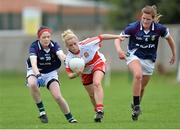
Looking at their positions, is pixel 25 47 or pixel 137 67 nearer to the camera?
pixel 137 67

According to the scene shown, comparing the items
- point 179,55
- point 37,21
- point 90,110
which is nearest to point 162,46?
point 179,55

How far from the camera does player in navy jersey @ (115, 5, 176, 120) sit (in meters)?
14.7

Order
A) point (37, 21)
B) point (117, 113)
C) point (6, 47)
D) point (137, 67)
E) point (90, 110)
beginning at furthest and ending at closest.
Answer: point (6, 47), point (37, 21), point (90, 110), point (117, 113), point (137, 67)

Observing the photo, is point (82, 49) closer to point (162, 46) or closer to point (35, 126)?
point (35, 126)

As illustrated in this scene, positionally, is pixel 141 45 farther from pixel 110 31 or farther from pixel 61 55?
pixel 110 31

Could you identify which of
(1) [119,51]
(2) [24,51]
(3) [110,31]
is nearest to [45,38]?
(1) [119,51]

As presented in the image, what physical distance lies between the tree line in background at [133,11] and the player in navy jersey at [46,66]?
76.9 feet

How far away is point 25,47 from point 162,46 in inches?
297

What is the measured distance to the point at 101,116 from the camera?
1432 cm

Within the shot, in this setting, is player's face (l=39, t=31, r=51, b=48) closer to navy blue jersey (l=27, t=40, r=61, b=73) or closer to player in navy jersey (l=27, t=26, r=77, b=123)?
player in navy jersey (l=27, t=26, r=77, b=123)

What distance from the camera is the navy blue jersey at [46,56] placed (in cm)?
1445

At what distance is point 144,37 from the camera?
14.9 meters

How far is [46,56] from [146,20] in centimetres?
204

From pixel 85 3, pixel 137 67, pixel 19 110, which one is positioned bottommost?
pixel 85 3
